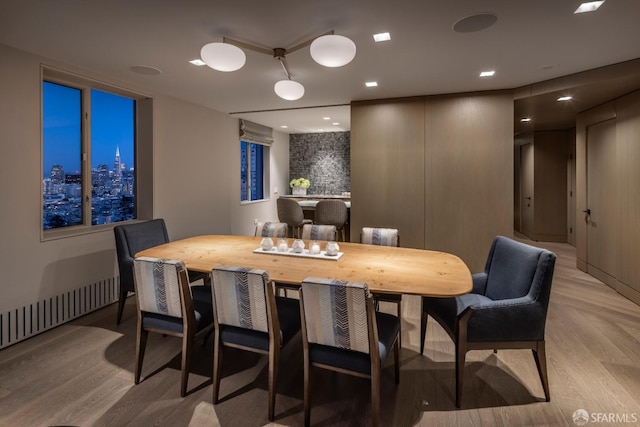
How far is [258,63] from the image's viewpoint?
3.04 m

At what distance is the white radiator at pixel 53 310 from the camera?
2.68 metres

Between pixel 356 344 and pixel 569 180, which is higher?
pixel 569 180

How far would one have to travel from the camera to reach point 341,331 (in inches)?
64.8

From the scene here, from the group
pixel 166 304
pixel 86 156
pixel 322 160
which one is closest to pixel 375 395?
pixel 166 304

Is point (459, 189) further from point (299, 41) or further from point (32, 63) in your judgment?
point (32, 63)

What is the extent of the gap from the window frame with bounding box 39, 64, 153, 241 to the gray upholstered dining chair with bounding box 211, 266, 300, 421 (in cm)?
210

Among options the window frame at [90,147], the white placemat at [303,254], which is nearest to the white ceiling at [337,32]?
the window frame at [90,147]

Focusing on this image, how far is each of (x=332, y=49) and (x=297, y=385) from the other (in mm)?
2105

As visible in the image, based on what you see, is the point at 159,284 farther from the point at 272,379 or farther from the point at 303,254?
the point at 303,254

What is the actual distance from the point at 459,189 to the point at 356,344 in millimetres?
3113

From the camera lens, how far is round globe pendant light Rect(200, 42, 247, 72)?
7.04 ft

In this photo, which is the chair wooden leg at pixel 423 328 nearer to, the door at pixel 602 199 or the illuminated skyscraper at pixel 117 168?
the door at pixel 602 199

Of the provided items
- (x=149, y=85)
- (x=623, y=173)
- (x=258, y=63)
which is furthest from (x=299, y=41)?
(x=623, y=173)

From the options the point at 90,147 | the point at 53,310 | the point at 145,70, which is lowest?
the point at 53,310
